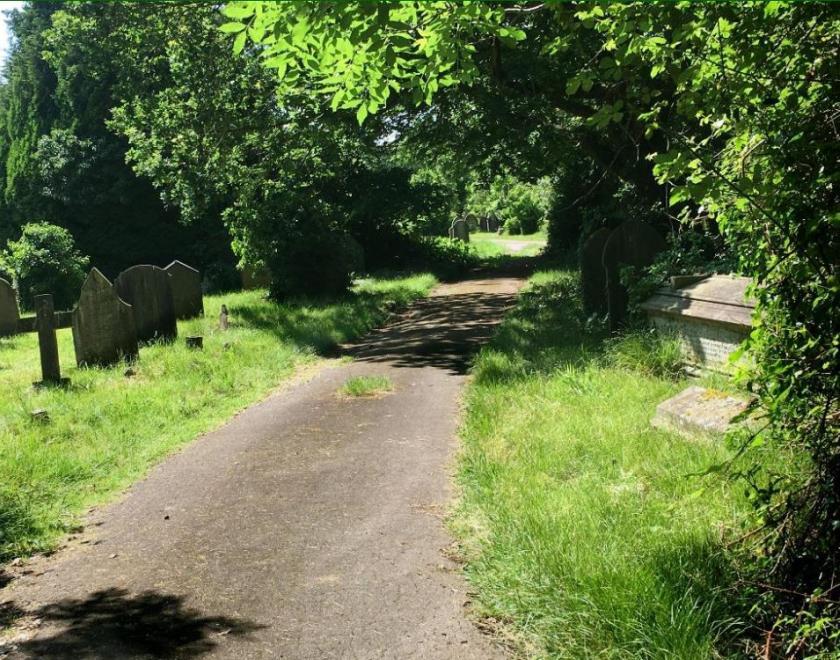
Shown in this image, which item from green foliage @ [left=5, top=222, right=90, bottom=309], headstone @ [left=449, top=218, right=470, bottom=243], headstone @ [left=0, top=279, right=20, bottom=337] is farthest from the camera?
headstone @ [left=449, top=218, right=470, bottom=243]

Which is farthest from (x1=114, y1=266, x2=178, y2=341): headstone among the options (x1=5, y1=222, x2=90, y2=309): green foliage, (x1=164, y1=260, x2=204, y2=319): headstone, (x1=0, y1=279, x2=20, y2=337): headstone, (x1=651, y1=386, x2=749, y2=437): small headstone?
(x1=5, y1=222, x2=90, y2=309): green foliage

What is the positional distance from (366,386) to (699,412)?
4708 millimetres

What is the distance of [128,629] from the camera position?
13.0 feet

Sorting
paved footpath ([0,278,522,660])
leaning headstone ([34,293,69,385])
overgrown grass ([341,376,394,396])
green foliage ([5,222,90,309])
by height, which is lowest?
paved footpath ([0,278,522,660])

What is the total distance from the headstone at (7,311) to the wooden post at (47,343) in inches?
272

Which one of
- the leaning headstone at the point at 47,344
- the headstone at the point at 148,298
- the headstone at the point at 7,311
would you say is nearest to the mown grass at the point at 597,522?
the leaning headstone at the point at 47,344

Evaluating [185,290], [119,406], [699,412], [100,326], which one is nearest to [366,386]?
[119,406]

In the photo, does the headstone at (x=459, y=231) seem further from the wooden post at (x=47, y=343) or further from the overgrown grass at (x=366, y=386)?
the wooden post at (x=47, y=343)

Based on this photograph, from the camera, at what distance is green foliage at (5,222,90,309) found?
21453mm

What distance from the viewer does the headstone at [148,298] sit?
12.5 metres

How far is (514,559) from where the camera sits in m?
4.31

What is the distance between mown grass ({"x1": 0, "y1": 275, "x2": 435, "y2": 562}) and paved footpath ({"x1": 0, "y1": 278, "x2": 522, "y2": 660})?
1.24ft

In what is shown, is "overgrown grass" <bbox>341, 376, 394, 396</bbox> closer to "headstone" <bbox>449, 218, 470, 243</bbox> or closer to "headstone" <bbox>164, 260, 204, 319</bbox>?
"headstone" <bbox>164, 260, 204, 319</bbox>

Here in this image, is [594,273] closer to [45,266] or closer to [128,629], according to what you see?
[128,629]
